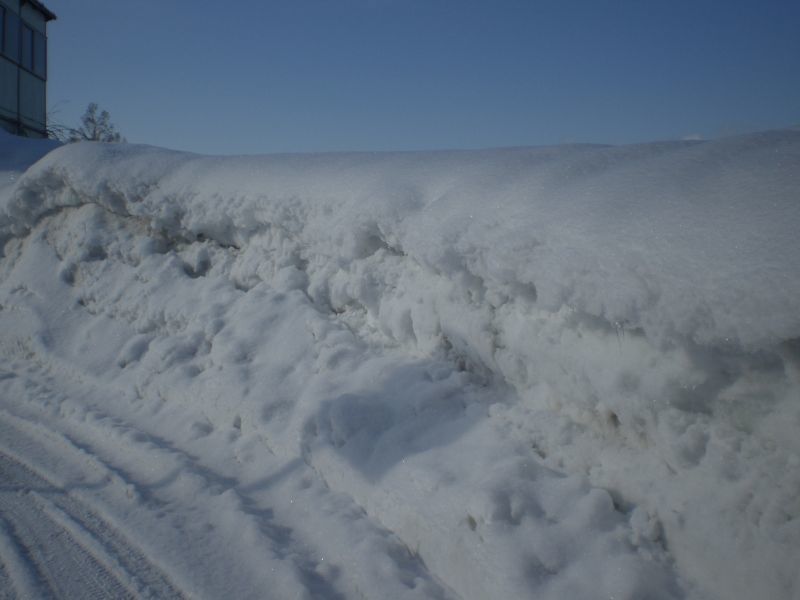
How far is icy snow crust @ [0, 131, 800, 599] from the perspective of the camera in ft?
4.88

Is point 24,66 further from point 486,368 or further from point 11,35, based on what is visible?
point 486,368

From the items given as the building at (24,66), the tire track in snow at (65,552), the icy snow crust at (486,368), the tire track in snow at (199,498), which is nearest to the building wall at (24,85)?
the building at (24,66)

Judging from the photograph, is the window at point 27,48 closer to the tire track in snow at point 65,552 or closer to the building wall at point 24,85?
the building wall at point 24,85

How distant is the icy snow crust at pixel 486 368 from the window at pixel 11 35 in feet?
40.7

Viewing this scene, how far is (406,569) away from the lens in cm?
180

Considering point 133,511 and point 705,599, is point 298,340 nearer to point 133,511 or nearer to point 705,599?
point 133,511

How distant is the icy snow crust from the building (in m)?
11.8

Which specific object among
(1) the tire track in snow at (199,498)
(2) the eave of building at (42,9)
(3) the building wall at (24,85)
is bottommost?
(1) the tire track in snow at (199,498)

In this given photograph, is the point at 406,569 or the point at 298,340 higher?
the point at 298,340

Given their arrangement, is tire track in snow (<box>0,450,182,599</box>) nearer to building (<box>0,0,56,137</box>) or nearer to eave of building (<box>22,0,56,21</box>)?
building (<box>0,0,56,137</box>)

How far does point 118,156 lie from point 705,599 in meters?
5.20

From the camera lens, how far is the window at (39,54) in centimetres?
1322

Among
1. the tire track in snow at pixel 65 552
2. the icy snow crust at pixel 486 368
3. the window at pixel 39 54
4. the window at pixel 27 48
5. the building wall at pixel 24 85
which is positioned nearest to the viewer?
the icy snow crust at pixel 486 368

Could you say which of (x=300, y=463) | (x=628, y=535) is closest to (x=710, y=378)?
(x=628, y=535)
